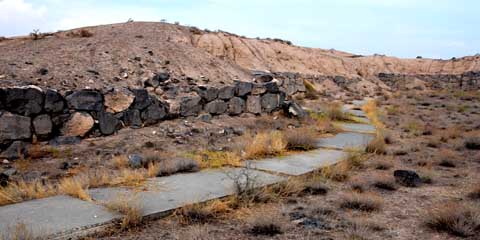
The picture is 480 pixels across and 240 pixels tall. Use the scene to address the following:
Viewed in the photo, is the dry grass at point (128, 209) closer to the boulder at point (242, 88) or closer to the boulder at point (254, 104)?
the boulder at point (242, 88)

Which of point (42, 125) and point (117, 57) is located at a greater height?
point (117, 57)

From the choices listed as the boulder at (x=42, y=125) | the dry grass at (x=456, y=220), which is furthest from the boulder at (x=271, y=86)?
the dry grass at (x=456, y=220)

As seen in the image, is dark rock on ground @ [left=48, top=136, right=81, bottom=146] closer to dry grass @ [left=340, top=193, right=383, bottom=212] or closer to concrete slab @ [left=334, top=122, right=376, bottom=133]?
dry grass @ [left=340, top=193, right=383, bottom=212]

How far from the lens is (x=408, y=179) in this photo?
6.92m

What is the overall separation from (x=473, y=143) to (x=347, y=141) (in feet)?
9.50

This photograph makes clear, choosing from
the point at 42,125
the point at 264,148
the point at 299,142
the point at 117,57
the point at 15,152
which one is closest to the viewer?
the point at 264,148

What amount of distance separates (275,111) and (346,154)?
7.25 metres

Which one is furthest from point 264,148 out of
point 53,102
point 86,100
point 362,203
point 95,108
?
point 53,102

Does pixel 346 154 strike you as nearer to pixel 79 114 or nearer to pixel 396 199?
pixel 396 199

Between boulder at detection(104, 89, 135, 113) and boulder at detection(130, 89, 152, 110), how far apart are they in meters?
0.12

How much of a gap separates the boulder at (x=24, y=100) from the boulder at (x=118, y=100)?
5.31ft

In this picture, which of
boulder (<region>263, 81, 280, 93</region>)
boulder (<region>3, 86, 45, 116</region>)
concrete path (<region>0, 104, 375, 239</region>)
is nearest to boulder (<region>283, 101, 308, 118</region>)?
boulder (<region>263, 81, 280, 93</region>)

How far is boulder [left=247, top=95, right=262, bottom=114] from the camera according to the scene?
599 inches

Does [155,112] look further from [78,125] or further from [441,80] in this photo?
[441,80]
